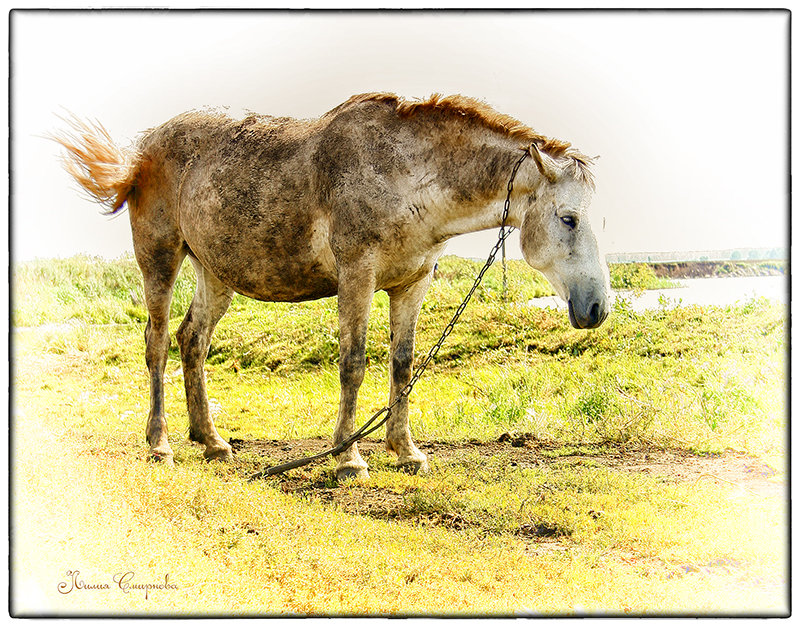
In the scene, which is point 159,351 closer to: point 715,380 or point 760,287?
point 715,380

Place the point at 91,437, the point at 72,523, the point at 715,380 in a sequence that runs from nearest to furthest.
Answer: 1. the point at 72,523
2. the point at 91,437
3. the point at 715,380

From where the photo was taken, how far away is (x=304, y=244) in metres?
5.77

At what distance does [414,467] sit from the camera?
19.9ft

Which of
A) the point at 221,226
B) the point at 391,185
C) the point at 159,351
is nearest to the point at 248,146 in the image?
the point at 221,226

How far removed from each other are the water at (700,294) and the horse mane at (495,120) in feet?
9.98

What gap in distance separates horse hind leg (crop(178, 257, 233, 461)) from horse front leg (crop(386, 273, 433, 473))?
1.46m

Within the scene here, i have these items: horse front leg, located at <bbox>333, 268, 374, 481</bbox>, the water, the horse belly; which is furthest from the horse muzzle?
the water

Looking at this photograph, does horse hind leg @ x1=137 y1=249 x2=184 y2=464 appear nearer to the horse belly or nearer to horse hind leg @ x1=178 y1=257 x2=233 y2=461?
horse hind leg @ x1=178 y1=257 x2=233 y2=461

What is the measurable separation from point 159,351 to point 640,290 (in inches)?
226

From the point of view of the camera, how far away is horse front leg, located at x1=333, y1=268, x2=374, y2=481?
5426 mm

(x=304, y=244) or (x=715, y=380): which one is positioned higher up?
(x=304, y=244)

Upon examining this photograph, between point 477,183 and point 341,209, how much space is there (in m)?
0.96

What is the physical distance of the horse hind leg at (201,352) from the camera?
6.51 m

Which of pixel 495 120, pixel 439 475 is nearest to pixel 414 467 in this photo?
pixel 439 475
